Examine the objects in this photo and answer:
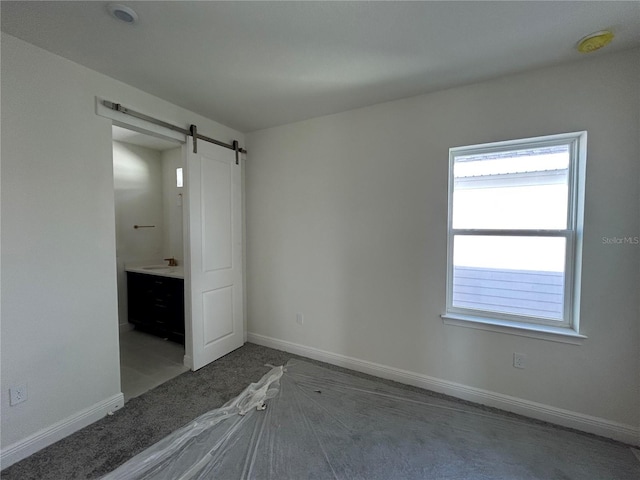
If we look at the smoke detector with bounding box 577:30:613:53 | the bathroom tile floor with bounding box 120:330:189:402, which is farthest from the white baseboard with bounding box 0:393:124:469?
the smoke detector with bounding box 577:30:613:53

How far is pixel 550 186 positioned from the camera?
2.00 metres

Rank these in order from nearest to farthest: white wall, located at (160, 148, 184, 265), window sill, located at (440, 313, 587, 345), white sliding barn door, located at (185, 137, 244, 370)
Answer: window sill, located at (440, 313, 587, 345)
white sliding barn door, located at (185, 137, 244, 370)
white wall, located at (160, 148, 184, 265)

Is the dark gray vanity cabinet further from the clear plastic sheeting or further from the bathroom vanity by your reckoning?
the clear plastic sheeting

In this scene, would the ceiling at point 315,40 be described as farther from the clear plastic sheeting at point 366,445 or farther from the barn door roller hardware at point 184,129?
the clear plastic sheeting at point 366,445

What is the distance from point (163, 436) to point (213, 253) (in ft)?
5.25

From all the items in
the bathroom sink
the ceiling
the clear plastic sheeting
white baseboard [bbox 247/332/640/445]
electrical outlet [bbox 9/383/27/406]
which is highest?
the ceiling

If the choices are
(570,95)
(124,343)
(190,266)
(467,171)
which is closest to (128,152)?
(190,266)

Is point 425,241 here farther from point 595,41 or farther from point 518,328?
point 595,41

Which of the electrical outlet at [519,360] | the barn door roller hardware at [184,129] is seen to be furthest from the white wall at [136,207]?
the electrical outlet at [519,360]

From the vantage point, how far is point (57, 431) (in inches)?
69.3

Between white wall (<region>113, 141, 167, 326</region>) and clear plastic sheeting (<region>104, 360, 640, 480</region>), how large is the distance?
2.72 m

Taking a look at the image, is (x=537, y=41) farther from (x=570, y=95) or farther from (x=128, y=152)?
(x=128, y=152)

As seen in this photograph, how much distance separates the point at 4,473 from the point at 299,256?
7.93 feet

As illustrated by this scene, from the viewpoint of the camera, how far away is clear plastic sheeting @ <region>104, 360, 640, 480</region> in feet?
5.00
